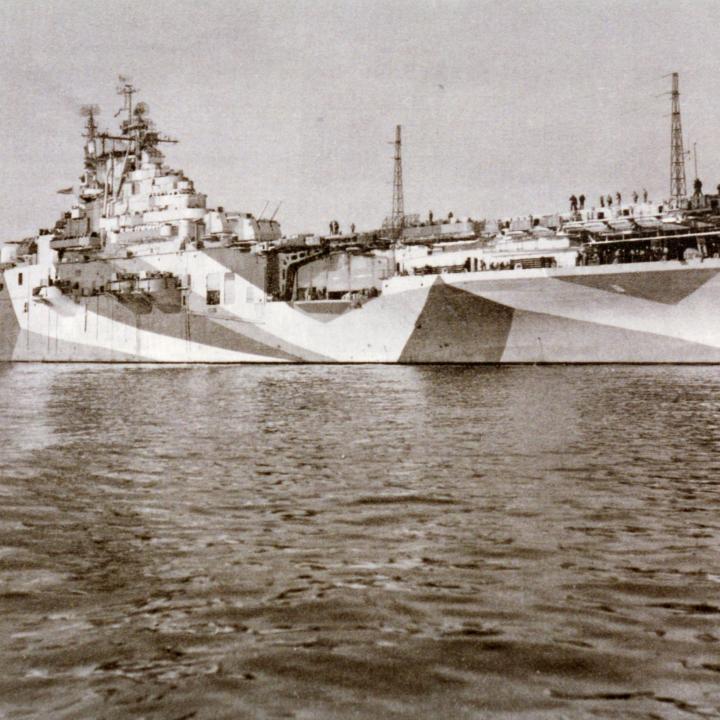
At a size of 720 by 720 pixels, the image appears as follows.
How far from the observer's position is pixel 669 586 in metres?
5.12

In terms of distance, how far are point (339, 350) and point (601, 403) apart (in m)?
18.7

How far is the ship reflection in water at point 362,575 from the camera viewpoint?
378 centimetres

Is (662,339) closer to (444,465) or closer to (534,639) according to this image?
(444,465)

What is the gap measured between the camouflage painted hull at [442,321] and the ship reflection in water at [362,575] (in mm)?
16227

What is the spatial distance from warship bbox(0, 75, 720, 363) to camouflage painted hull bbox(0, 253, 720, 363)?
0.05 m

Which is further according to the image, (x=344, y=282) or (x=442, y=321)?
(x=344, y=282)

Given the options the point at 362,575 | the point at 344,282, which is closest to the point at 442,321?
the point at 344,282

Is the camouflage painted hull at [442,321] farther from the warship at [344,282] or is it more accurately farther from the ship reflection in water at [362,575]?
the ship reflection in water at [362,575]

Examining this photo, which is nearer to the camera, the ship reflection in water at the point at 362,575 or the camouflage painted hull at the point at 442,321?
the ship reflection in water at the point at 362,575

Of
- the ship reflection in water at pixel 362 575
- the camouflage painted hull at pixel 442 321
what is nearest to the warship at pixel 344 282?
the camouflage painted hull at pixel 442 321

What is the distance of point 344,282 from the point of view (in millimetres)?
35000

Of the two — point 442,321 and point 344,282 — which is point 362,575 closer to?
point 442,321

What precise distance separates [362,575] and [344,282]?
2991 cm

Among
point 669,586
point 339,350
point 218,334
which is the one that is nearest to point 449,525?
point 669,586
